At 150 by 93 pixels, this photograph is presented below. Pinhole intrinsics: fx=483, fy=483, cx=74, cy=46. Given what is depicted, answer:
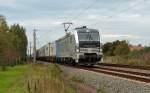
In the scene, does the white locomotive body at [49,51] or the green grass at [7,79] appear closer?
the green grass at [7,79]

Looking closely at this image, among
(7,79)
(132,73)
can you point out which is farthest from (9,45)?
(132,73)

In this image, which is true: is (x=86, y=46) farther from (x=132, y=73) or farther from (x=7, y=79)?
(x=132, y=73)

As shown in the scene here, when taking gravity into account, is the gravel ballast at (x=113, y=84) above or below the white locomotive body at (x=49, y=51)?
below

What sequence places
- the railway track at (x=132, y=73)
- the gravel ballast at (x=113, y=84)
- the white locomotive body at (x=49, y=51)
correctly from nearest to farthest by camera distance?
the gravel ballast at (x=113, y=84)
the railway track at (x=132, y=73)
the white locomotive body at (x=49, y=51)

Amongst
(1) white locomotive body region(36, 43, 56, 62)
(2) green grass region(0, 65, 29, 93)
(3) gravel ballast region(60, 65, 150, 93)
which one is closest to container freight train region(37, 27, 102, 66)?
(2) green grass region(0, 65, 29, 93)

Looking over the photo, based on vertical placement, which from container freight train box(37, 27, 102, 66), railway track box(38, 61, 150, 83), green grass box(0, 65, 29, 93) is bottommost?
green grass box(0, 65, 29, 93)

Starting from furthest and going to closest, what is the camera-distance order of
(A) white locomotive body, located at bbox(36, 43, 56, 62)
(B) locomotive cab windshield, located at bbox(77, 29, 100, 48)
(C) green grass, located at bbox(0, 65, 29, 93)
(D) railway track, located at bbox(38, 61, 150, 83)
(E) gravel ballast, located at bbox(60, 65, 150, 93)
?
(A) white locomotive body, located at bbox(36, 43, 56, 62)
(B) locomotive cab windshield, located at bbox(77, 29, 100, 48)
(C) green grass, located at bbox(0, 65, 29, 93)
(D) railway track, located at bbox(38, 61, 150, 83)
(E) gravel ballast, located at bbox(60, 65, 150, 93)

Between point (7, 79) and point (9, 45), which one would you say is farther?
point (9, 45)

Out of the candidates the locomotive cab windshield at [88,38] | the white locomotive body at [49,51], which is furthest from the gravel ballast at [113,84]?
the white locomotive body at [49,51]

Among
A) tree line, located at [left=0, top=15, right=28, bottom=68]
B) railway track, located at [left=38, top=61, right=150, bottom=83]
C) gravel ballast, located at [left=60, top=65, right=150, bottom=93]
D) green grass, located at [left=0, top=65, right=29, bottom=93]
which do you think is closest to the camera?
gravel ballast, located at [left=60, top=65, right=150, bottom=93]

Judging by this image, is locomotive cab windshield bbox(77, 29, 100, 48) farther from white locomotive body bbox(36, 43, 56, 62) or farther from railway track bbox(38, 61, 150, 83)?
white locomotive body bbox(36, 43, 56, 62)

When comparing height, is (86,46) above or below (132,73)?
above

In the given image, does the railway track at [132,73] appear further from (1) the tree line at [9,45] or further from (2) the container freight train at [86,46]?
(1) the tree line at [9,45]

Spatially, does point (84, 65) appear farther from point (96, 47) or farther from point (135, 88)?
point (135, 88)
